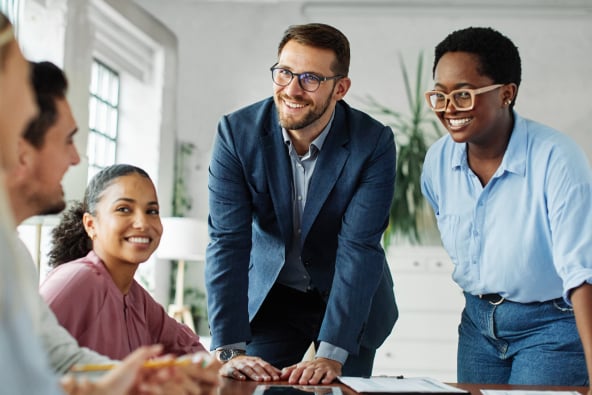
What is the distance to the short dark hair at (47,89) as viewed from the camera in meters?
1.27

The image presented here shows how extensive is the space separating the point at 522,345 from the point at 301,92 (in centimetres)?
92

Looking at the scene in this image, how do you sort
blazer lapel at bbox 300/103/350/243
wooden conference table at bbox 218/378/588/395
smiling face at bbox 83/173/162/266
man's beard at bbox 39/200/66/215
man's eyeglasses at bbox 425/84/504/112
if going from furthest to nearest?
blazer lapel at bbox 300/103/350/243 < man's eyeglasses at bbox 425/84/504/112 < smiling face at bbox 83/173/162/266 < wooden conference table at bbox 218/378/588/395 < man's beard at bbox 39/200/66/215

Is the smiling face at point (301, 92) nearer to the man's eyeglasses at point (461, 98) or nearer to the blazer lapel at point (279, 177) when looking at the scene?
the blazer lapel at point (279, 177)

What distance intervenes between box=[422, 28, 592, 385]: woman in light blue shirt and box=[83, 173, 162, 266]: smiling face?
0.84 m

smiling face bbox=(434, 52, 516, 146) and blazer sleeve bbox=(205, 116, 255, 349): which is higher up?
smiling face bbox=(434, 52, 516, 146)

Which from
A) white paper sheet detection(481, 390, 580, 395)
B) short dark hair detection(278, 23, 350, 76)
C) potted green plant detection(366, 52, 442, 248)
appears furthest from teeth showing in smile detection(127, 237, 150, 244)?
potted green plant detection(366, 52, 442, 248)

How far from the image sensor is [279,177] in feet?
8.16

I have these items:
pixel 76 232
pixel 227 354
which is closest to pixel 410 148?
pixel 227 354

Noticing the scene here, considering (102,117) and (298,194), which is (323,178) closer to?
(298,194)

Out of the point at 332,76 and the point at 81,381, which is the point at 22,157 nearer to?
the point at 81,381

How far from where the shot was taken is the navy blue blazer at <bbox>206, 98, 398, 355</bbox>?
8.01 ft

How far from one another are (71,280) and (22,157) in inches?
35.2

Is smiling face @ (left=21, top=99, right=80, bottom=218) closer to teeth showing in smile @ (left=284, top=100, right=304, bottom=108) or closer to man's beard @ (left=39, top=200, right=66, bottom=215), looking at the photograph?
man's beard @ (left=39, top=200, right=66, bottom=215)

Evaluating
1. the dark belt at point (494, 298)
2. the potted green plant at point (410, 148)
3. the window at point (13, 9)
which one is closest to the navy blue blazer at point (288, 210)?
the dark belt at point (494, 298)
